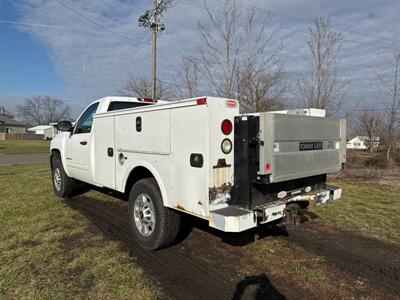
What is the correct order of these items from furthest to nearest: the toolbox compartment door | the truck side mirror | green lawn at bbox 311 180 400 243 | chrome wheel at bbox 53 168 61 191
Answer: chrome wheel at bbox 53 168 61 191 < the truck side mirror < green lawn at bbox 311 180 400 243 < the toolbox compartment door

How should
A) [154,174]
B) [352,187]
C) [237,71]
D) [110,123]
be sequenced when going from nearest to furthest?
[154,174]
[110,123]
[352,187]
[237,71]

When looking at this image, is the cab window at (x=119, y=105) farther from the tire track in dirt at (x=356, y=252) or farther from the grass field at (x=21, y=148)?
the grass field at (x=21, y=148)

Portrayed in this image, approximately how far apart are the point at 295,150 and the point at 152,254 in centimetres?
224

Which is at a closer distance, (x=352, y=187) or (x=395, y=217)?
(x=395, y=217)

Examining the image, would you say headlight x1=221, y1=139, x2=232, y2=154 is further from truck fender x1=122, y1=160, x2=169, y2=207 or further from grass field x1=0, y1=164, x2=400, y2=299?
grass field x1=0, y1=164, x2=400, y2=299

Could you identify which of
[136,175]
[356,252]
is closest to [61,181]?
[136,175]

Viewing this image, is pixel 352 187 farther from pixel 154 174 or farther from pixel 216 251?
pixel 154 174

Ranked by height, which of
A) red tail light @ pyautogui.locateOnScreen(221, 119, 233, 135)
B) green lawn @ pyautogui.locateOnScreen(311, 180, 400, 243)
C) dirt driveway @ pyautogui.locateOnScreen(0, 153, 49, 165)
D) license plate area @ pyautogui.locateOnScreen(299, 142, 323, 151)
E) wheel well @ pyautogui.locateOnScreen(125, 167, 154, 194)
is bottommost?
green lawn @ pyautogui.locateOnScreen(311, 180, 400, 243)

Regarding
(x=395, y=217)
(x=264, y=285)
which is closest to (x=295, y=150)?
(x=264, y=285)

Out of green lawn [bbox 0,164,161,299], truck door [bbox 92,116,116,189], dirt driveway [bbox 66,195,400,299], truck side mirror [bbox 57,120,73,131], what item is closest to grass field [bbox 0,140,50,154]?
truck side mirror [bbox 57,120,73,131]

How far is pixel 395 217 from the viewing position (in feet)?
20.7

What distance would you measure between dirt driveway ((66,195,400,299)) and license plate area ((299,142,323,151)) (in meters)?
1.39

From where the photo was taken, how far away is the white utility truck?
11.9ft

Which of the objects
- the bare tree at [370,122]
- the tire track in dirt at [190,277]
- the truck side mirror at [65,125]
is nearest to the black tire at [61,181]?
the truck side mirror at [65,125]
